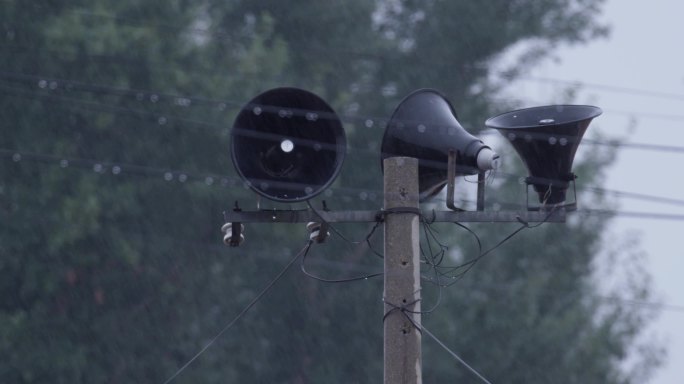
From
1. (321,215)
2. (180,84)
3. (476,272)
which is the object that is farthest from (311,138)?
(476,272)

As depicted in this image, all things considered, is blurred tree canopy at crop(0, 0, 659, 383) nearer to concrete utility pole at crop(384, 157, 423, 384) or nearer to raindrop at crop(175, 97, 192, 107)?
raindrop at crop(175, 97, 192, 107)

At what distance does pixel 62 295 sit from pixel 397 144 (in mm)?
14815

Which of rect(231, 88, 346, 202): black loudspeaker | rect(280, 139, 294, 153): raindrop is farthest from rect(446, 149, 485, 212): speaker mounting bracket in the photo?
rect(280, 139, 294, 153): raindrop

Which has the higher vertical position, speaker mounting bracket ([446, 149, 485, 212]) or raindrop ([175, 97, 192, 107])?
raindrop ([175, 97, 192, 107])

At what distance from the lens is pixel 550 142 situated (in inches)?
292

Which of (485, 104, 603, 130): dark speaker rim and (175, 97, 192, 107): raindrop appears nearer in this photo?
(485, 104, 603, 130): dark speaker rim

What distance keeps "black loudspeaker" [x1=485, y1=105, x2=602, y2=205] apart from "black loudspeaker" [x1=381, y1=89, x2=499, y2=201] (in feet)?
0.94

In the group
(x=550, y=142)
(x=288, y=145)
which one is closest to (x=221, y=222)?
(x=288, y=145)

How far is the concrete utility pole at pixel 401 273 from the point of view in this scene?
22.9 ft

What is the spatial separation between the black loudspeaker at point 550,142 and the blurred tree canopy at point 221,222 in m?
11.2

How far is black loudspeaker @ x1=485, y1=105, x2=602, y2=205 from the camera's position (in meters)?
7.34

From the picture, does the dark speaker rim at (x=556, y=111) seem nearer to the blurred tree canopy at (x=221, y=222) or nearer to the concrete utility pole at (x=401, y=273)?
the concrete utility pole at (x=401, y=273)

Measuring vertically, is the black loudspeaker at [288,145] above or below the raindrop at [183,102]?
below

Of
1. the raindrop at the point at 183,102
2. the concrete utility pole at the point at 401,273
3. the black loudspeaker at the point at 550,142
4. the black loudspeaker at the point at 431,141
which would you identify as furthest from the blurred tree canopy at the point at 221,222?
the concrete utility pole at the point at 401,273
